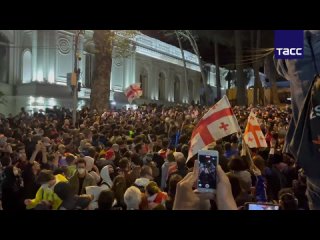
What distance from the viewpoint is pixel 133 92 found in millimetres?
10031

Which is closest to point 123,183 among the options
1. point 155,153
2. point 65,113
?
point 155,153

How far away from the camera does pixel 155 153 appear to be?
24.9 ft

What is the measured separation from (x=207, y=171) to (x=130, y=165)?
3529mm

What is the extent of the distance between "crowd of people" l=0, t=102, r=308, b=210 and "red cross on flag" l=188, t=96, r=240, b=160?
1.11ft

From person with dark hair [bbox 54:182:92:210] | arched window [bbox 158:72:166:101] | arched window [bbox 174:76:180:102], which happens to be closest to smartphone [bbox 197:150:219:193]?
person with dark hair [bbox 54:182:92:210]

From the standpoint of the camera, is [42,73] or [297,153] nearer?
[297,153]

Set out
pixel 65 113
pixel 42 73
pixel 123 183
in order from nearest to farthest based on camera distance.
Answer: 1. pixel 123 183
2. pixel 65 113
3. pixel 42 73

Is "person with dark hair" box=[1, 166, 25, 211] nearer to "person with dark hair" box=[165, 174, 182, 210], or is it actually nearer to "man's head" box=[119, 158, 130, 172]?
"man's head" box=[119, 158, 130, 172]

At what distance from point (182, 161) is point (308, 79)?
3.31 metres

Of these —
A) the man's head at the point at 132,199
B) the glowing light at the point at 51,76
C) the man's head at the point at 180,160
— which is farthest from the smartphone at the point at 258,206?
the glowing light at the point at 51,76

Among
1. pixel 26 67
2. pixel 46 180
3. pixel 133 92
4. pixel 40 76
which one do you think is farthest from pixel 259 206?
pixel 26 67

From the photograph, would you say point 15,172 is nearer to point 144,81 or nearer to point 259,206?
point 259,206
